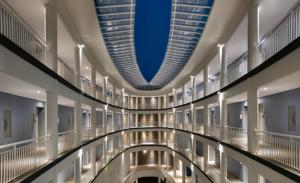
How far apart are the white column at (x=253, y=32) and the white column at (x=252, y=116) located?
0.75 meters

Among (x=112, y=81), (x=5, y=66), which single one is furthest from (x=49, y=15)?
(x=112, y=81)

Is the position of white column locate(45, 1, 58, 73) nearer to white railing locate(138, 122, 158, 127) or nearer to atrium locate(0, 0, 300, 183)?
atrium locate(0, 0, 300, 183)

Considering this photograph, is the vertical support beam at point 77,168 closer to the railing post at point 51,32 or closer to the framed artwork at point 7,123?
the framed artwork at point 7,123

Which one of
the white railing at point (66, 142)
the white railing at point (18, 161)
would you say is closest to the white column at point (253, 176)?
the white railing at point (18, 161)

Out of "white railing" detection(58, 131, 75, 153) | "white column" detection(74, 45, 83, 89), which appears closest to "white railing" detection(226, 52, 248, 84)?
"white column" detection(74, 45, 83, 89)

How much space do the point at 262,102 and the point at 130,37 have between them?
807 centimetres

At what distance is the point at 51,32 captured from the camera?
31.9 feet

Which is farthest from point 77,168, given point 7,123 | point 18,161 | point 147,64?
point 147,64

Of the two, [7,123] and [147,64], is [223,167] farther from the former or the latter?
[147,64]

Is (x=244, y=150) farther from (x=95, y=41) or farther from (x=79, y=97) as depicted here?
(x=95, y=41)

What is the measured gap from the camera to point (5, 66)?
6000 mm

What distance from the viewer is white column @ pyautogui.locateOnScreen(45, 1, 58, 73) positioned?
949 cm

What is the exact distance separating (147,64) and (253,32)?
1435cm

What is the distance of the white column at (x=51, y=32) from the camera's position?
9.49 meters
